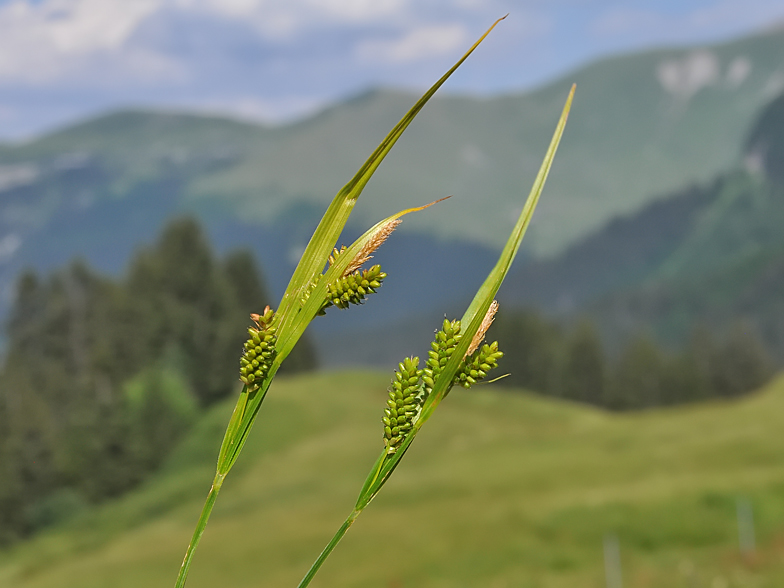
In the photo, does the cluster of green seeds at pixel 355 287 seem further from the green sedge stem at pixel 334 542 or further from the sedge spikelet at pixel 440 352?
the green sedge stem at pixel 334 542

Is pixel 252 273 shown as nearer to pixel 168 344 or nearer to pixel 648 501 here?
pixel 168 344

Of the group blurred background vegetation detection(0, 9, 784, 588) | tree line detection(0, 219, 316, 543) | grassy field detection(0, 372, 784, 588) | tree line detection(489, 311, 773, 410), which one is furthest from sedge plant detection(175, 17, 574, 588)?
tree line detection(489, 311, 773, 410)

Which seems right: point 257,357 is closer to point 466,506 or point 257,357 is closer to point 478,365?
point 478,365

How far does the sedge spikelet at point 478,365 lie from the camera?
1.15 meters

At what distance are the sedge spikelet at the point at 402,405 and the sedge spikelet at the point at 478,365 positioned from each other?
0.07 meters

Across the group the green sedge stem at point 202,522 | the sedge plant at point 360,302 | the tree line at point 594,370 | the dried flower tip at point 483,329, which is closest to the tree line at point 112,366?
the tree line at point 594,370

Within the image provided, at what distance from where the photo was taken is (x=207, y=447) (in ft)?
219

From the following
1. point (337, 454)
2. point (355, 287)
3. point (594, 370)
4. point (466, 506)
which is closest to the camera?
point (355, 287)

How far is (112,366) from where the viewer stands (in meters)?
75.1

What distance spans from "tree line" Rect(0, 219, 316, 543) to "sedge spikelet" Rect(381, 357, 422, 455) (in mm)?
64459

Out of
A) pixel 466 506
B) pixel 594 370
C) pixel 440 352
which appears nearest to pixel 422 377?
pixel 440 352

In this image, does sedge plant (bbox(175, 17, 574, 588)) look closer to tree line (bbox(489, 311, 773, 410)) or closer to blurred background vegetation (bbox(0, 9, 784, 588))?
blurred background vegetation (bbox(0, 9, 784, 588))

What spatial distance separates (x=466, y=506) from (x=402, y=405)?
123ft

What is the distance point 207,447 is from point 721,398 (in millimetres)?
71725
